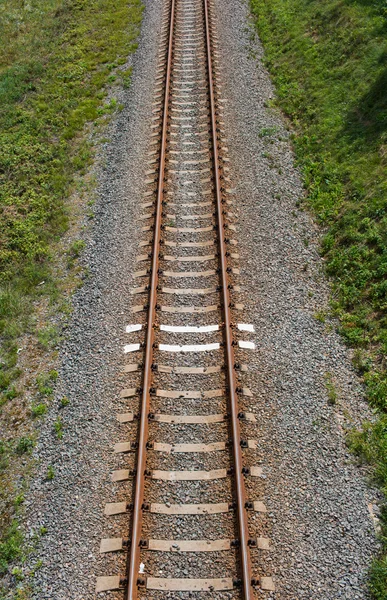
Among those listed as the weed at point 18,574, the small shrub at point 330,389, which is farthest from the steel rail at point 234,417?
the weed at point 18,574

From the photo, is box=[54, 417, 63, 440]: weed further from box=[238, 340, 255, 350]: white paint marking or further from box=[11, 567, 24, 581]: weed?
box=[238, 340, 255, 350]: white paint marking

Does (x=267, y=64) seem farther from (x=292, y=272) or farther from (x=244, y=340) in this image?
(x=244, y=340)

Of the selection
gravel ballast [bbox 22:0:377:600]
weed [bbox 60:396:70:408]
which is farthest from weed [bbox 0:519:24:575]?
weed [bbox 60:396:70:408]

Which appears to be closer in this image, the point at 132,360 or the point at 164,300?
the point at 132,360

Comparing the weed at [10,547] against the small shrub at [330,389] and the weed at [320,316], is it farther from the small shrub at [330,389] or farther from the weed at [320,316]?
the weed at [320,316]

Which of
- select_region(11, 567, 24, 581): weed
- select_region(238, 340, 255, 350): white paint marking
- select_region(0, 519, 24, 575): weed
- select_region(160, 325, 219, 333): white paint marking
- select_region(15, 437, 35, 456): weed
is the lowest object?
select_region(11, 567, 24, 581): weed

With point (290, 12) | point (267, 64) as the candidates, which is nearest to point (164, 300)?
point (267, 64)

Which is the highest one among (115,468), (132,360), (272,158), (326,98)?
(326,98)

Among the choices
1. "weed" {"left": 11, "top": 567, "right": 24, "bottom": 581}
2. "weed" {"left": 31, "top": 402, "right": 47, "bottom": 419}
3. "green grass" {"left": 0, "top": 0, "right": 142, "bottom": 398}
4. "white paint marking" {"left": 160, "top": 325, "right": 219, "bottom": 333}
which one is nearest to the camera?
"weed" {"left": 11, "top": 567, "right": 24, "bottom": 581}
